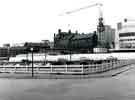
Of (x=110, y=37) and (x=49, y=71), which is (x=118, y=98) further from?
(x=110, y=37)

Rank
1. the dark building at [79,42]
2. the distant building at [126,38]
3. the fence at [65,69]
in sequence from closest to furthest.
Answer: the fence at [65,69] < the distant building at [126,38] < the dark building at [79,42]

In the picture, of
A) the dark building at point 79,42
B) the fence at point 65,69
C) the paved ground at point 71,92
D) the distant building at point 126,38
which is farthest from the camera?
the dark building at point 79,42

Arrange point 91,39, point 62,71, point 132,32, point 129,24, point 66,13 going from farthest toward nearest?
1. point 66,13
2. point 129,24
3. point 91,39
4. point 132,32
5. point 62,71

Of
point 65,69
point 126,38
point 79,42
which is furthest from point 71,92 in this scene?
point 79,42

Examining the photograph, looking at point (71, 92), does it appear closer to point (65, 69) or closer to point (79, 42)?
point (65, 69)

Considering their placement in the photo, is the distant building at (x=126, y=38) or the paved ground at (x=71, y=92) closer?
the paved ground at (x=71, y=92)

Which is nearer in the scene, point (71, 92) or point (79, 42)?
point (71, 92)

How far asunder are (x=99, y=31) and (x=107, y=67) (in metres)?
138

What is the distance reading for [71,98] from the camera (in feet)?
35.4

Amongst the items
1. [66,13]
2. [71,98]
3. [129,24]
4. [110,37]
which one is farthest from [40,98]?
[110,37]

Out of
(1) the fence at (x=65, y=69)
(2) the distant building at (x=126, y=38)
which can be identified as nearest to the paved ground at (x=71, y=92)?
(1) the fence at (x=65, y=69)

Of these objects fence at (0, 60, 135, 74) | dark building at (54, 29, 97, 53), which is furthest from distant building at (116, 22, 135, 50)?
fence at (0, 60, 135, 74)

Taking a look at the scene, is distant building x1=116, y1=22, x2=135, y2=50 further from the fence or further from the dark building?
the fence

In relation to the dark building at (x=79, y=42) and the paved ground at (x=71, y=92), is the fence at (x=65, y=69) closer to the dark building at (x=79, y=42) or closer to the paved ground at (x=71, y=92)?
the paved ground at (x=71, y=92)
